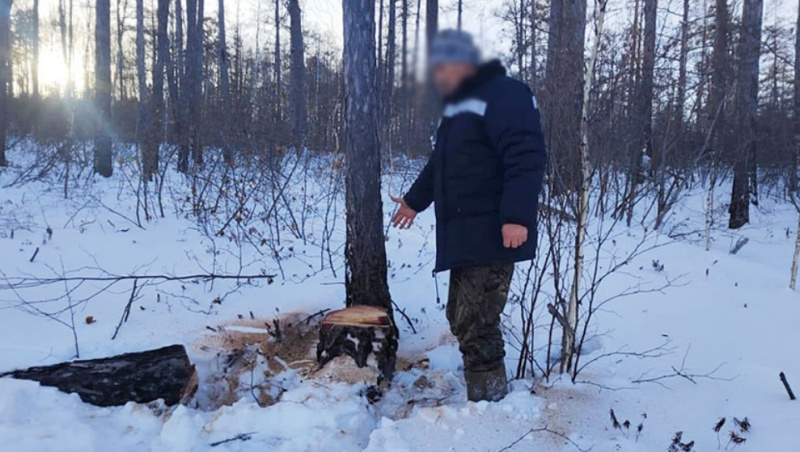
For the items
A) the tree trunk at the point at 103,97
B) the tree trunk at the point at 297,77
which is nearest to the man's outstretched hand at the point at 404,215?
the tree trunk at the point at 297,77

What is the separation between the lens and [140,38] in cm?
1598

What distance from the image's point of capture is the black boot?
2.32 metres

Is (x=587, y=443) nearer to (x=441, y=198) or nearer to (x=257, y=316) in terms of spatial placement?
(x=441, y=198)

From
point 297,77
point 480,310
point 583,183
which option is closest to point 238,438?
point 480,310

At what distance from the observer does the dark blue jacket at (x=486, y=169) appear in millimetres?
2008

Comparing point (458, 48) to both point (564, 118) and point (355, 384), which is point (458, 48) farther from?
point (355, 384)

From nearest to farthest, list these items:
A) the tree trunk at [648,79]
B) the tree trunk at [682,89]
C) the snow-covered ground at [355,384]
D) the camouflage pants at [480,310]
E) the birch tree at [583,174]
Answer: the snow-covered ground at [355,384]
the camouflage pants at [480,310]
the birch tree at [583,174]
the tree trunk at [648,79]
the tree trunk at [682,89]

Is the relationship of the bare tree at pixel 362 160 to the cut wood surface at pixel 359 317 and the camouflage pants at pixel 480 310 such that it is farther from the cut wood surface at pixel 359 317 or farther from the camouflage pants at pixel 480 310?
the camouflage pants at pixel 480 310

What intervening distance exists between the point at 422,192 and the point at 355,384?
41.1 inches

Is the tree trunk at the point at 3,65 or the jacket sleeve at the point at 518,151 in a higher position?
the tree trunk at the point at 3,65

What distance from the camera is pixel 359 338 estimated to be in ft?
9.64

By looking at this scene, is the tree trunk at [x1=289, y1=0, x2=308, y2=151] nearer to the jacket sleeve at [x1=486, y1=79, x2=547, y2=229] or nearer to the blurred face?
the blurred face

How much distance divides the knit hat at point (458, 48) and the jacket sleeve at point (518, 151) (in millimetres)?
168

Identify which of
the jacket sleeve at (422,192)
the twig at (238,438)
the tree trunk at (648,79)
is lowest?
the twig at (238,438)
